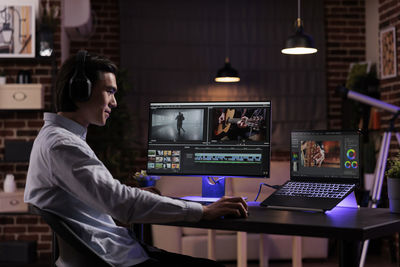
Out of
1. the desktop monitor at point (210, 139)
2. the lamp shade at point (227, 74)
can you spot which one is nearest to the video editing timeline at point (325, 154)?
the desktop monitor at point (210, 139)

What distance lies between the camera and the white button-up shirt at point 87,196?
162 cm

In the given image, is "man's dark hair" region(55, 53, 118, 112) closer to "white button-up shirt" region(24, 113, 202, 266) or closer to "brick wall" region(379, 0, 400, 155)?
"white button-up shirt" region(24, 113, 202, 266)

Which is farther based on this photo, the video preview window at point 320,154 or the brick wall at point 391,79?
the brick wall at point 391,79

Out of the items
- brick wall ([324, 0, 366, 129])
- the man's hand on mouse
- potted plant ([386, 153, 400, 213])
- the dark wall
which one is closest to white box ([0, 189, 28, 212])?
the dark wall

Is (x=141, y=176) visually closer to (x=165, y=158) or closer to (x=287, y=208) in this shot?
(x=165, y=158)

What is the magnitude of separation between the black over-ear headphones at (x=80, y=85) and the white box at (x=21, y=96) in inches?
125

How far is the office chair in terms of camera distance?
162cm

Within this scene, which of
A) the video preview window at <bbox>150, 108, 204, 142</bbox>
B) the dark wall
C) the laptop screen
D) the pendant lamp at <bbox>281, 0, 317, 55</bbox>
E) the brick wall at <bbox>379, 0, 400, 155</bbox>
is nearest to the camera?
the laptop screen

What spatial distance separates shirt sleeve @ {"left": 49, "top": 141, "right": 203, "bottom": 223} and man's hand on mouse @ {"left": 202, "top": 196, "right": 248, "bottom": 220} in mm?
184

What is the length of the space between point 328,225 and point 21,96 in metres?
3.68

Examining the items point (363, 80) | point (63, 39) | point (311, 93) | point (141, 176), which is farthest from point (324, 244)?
point (63, 39)

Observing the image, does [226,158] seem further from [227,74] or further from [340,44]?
[340,44]

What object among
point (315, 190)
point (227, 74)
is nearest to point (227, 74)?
point (227, 74)

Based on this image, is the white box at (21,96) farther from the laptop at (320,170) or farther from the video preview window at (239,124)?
the laptop at (320,170)
